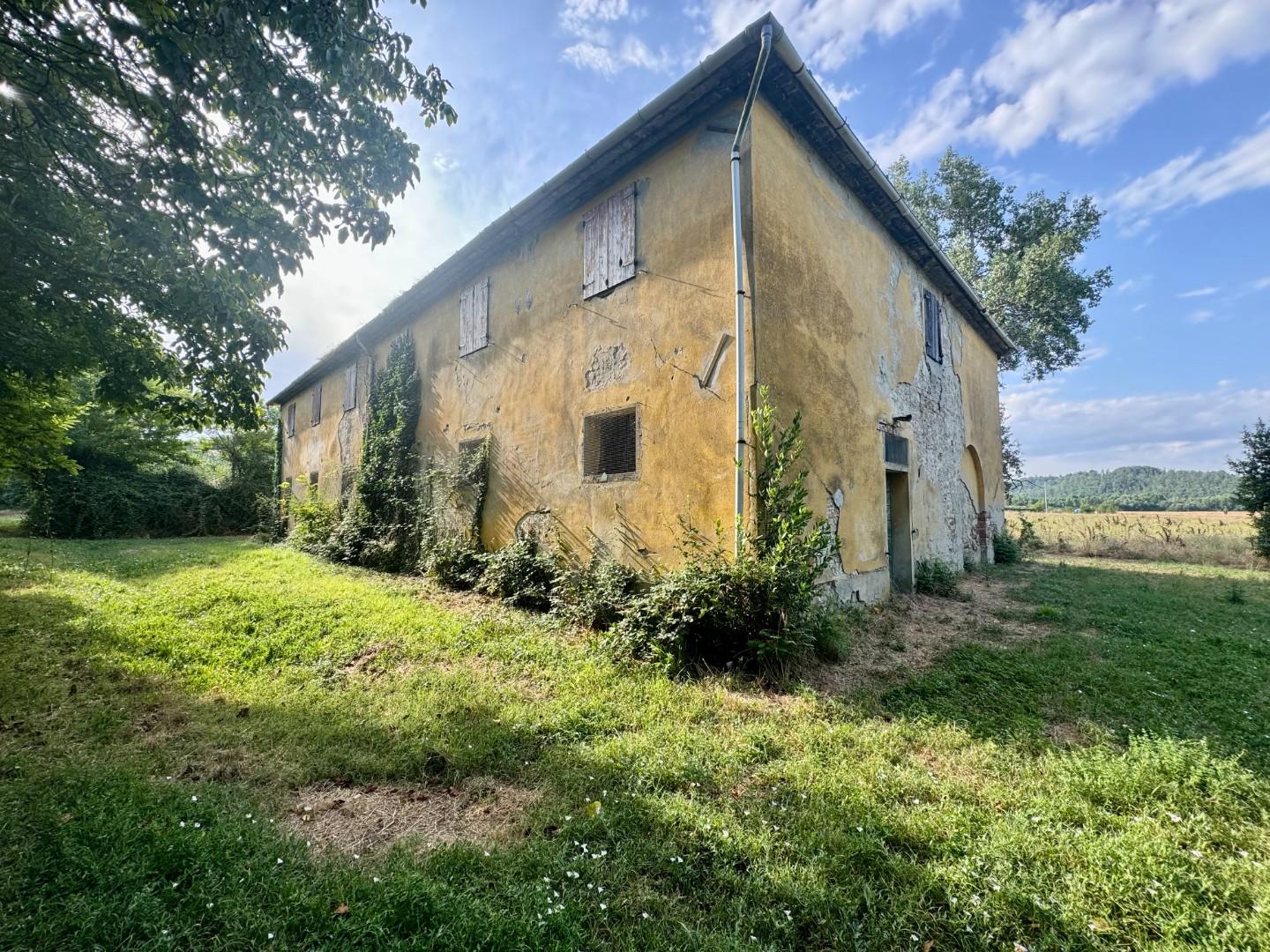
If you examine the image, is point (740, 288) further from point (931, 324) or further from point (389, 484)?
point (389, 484)

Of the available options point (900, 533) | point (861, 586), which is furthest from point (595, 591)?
point (900, 533)

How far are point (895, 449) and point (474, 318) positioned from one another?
7.03 m

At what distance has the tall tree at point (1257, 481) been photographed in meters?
11.9

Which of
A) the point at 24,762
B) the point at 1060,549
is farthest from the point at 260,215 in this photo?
the point at 1060,549

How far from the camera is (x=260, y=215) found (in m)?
4.14

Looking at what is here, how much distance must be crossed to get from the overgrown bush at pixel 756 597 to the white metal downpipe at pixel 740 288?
0.12 m

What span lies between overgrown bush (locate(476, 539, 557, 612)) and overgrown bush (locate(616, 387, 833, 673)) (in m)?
1.95

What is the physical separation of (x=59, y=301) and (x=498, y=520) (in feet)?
16.1

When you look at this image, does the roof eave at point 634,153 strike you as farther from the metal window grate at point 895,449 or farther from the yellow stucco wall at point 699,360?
the metal window grate at point 895,449

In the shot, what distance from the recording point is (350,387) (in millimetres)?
12484

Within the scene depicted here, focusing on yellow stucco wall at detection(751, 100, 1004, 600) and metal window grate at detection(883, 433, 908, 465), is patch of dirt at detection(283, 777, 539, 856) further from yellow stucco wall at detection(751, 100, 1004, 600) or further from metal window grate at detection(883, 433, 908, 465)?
metal window grate at detection(883, 433, 908, 465)

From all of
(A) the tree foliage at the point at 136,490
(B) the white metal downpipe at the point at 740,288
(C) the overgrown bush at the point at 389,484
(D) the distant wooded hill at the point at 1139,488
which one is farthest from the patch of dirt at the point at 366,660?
(D) the distant wooded hill at the point at 1139,488

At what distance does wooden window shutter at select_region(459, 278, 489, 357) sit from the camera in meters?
8.25

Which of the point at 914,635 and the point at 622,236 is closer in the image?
the point at 914,635
